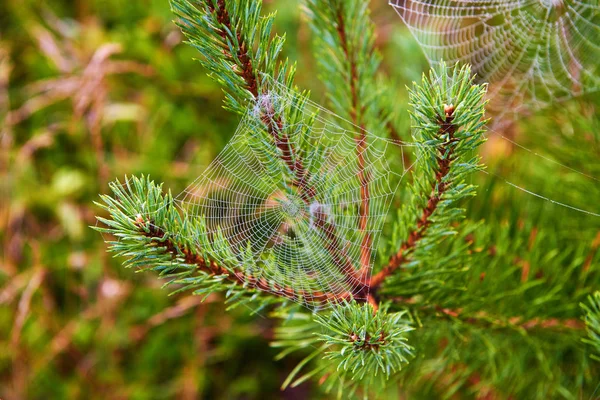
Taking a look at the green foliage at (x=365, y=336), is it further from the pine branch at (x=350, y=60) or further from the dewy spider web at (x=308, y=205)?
the pine branch at (x=350, y=60)

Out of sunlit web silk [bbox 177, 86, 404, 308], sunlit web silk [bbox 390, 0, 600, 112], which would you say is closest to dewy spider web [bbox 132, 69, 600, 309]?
sunlit web silk [bbox 177, 86, 404, 308]

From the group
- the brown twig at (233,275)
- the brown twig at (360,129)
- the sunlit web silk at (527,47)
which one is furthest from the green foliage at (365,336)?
the sunlit web silk at (527,47)

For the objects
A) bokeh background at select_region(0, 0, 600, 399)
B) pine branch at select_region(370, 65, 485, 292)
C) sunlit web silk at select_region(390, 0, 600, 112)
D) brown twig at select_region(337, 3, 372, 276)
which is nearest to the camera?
pine branch at select_region(370, 65, 485, 292)

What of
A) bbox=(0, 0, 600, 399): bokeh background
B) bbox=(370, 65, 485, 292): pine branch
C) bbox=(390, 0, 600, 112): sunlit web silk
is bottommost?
bbox=(0, 0, 600, 399): bokeh background

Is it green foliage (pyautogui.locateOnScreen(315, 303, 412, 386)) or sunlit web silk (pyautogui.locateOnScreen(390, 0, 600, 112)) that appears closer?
green foliage (pyautogui.locateOnScreen(315, 303, 412, 386))

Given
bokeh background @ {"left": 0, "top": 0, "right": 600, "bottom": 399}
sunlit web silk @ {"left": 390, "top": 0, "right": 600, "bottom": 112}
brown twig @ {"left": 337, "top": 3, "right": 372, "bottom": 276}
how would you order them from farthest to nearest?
1. bokeh background @ {"left": 0, "top": 0, "right": 600, "bottom": 399}
2. sunlit web silk @ {"left": 390, "top": 0, "right": 600, "bottom": 112}
3. brown twig @ {"left": 337, "top": 3, "right": 372, "bottom": 276}

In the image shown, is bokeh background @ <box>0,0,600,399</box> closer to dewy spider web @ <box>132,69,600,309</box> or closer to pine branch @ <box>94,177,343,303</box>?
dewy spider web @ <box>132,69,600,309</box>

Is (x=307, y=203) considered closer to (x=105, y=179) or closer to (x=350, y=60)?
(x=350, y=60)
